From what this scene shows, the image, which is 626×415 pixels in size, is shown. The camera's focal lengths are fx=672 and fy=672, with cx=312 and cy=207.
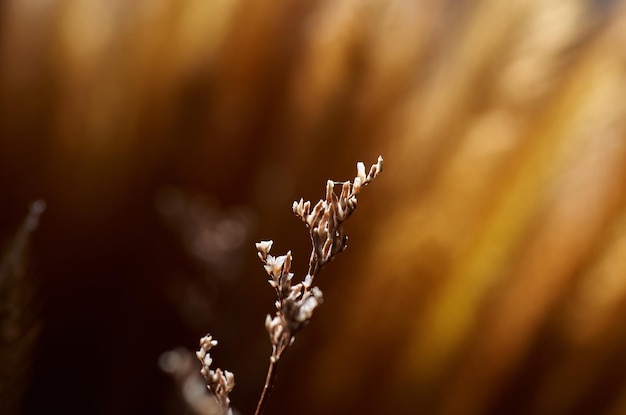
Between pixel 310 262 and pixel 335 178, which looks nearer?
pixel 310 262

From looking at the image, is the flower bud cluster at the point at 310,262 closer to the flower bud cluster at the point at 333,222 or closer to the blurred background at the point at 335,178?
the flower bud cluster at the point at 333,222

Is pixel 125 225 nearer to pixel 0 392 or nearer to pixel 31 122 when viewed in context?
pixel 31 122

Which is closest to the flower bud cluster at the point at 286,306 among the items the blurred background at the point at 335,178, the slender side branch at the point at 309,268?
the slender side branch at the point at 309,268

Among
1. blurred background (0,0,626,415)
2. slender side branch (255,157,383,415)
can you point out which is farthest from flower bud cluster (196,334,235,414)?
blurred background (0,0,626,415)

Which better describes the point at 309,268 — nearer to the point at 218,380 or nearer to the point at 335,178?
the point at 218,380

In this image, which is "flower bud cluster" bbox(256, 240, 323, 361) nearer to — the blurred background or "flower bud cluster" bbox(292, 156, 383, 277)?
"flower bud cluster" bbox(292, 156, 383, 277)

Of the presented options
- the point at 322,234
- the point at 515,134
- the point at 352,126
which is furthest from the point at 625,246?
the point at 322,234

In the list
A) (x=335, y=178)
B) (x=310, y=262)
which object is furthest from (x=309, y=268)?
(x=335, y=178)
